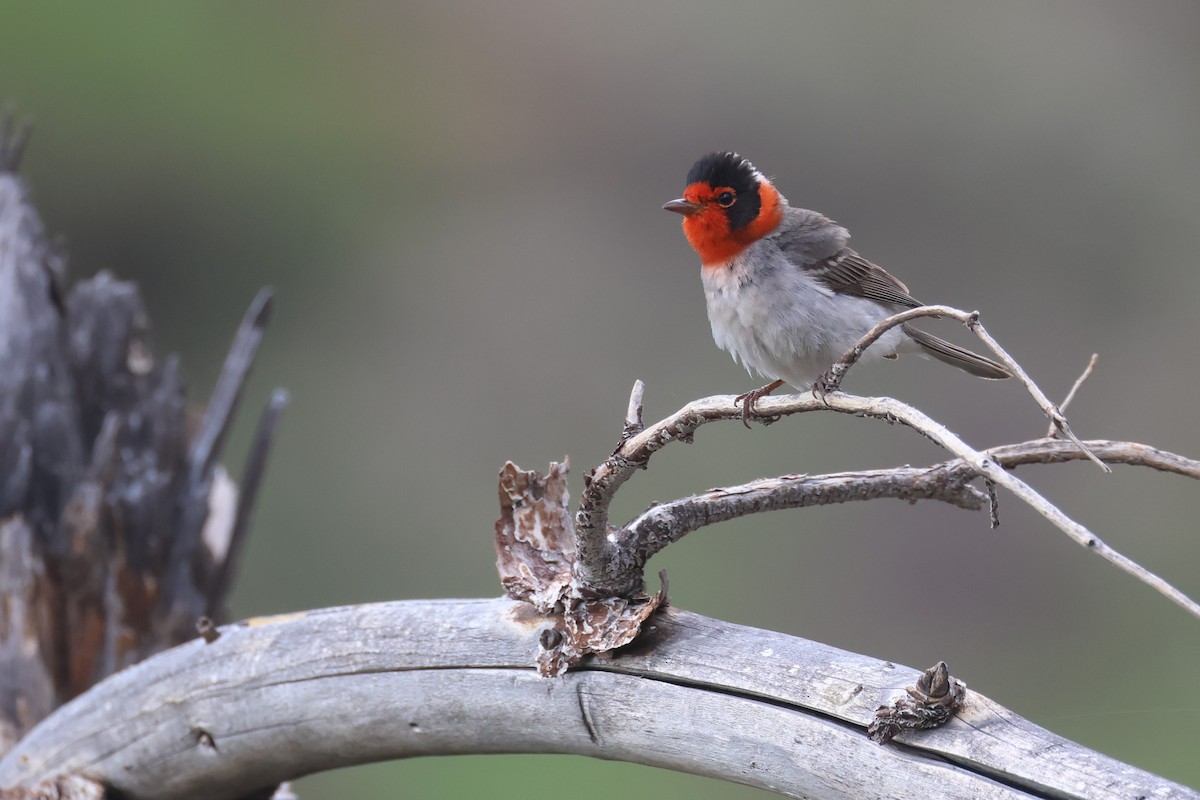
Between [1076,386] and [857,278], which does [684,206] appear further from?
[1076,386]

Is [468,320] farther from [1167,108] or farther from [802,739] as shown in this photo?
[802,739]

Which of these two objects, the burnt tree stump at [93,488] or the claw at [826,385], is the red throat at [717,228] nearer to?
Answer: the claw at [826,385]

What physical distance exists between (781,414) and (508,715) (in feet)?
1.79

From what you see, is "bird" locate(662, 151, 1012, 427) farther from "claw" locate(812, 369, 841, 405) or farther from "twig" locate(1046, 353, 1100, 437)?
"twig" locate(1046, 353, 1100, 437)

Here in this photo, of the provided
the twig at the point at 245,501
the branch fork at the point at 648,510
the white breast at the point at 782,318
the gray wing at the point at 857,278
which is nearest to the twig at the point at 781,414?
the branch fork at the point at 648,510

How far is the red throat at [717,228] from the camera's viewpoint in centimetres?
214

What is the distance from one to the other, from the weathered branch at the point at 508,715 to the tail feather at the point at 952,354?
2.60ft

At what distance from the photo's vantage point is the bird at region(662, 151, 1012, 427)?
2.04 meters

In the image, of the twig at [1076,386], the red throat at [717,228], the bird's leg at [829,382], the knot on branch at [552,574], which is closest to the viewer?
the twig at [1076,386]

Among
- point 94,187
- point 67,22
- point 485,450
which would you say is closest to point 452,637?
point 485,450

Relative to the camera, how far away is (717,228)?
2150 millimetres

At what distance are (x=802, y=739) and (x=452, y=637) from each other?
21.0 inches

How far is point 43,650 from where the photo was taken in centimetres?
246

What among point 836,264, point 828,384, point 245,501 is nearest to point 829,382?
point 828,384
